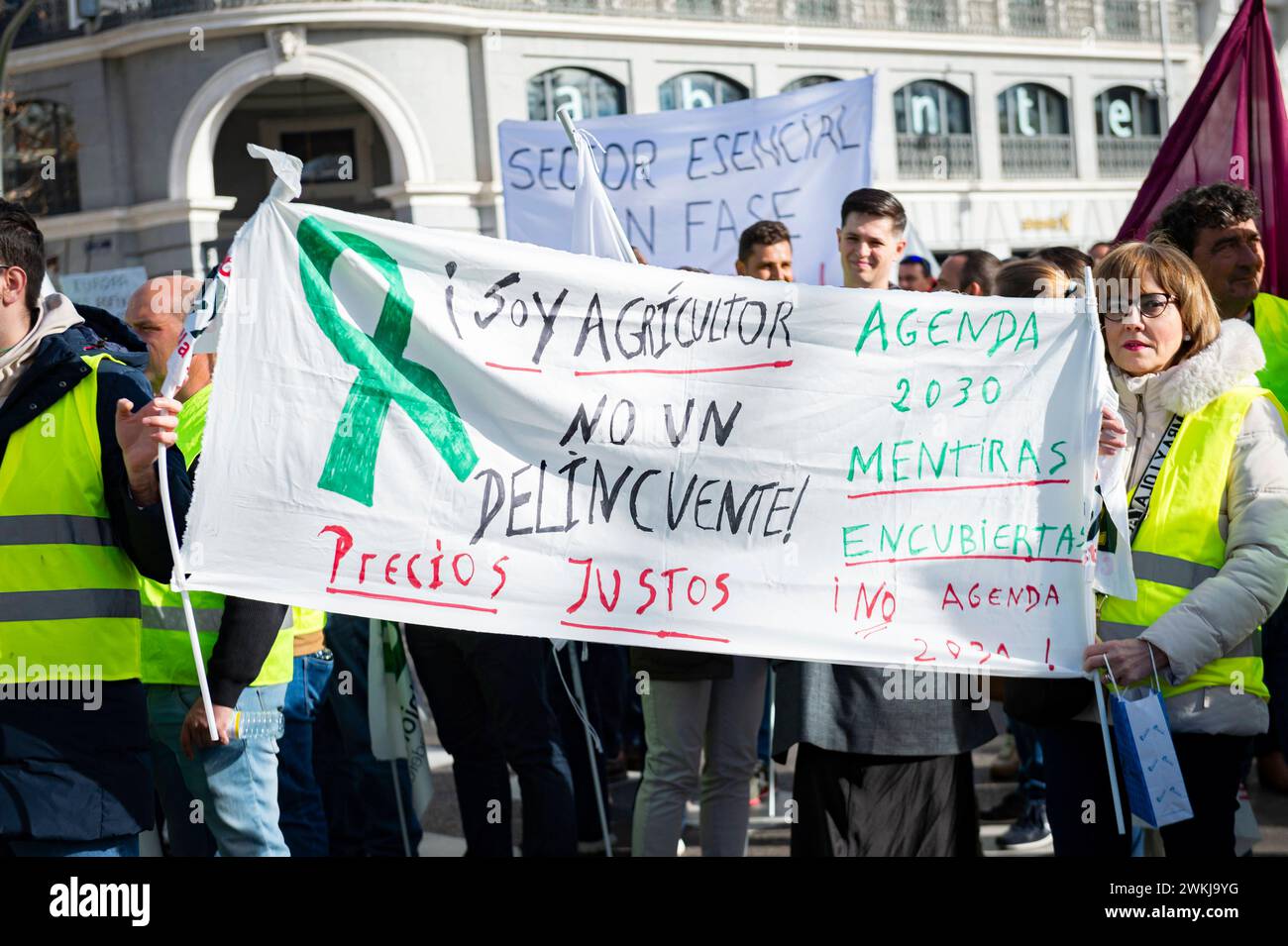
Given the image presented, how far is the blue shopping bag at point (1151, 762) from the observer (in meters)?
3.54

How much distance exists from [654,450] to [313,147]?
28.1 m

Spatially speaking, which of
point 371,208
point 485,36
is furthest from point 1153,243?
point 371,208

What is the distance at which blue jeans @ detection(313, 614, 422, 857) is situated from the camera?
570 cm

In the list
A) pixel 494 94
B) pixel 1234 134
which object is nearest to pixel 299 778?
pixel 1234 134

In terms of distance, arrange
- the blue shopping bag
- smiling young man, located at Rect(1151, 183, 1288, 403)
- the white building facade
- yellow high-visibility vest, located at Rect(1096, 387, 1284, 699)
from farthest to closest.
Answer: the white building facade → smiling young man, located at Rect(1151, 183, 1288, 403) → yellow high-visibility vest, located at Rect(1096, 387, 1284, 699) → the blue shopping bag

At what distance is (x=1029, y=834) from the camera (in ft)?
19.3

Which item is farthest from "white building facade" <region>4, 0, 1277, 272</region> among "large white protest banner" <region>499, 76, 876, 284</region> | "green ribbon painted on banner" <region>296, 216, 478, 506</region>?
"green ribbon painted on banner" <region>296, 216, 478, 506</region>

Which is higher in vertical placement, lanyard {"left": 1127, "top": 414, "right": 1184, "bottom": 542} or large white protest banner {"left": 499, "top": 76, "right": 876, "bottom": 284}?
large white protest banner {"left": 499, "top": 76, "right": 876, "bottom": 284}

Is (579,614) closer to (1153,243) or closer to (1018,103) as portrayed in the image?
(1153,243)

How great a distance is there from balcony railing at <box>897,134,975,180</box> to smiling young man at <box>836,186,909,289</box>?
1032 inches

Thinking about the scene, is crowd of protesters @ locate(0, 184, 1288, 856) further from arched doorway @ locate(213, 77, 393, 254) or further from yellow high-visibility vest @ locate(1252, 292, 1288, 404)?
arched doorway @ locate(213, 77, 393, 254)

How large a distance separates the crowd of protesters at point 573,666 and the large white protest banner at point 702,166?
3221 millimetres

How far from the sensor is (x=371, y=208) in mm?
30125

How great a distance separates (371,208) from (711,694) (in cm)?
2653
